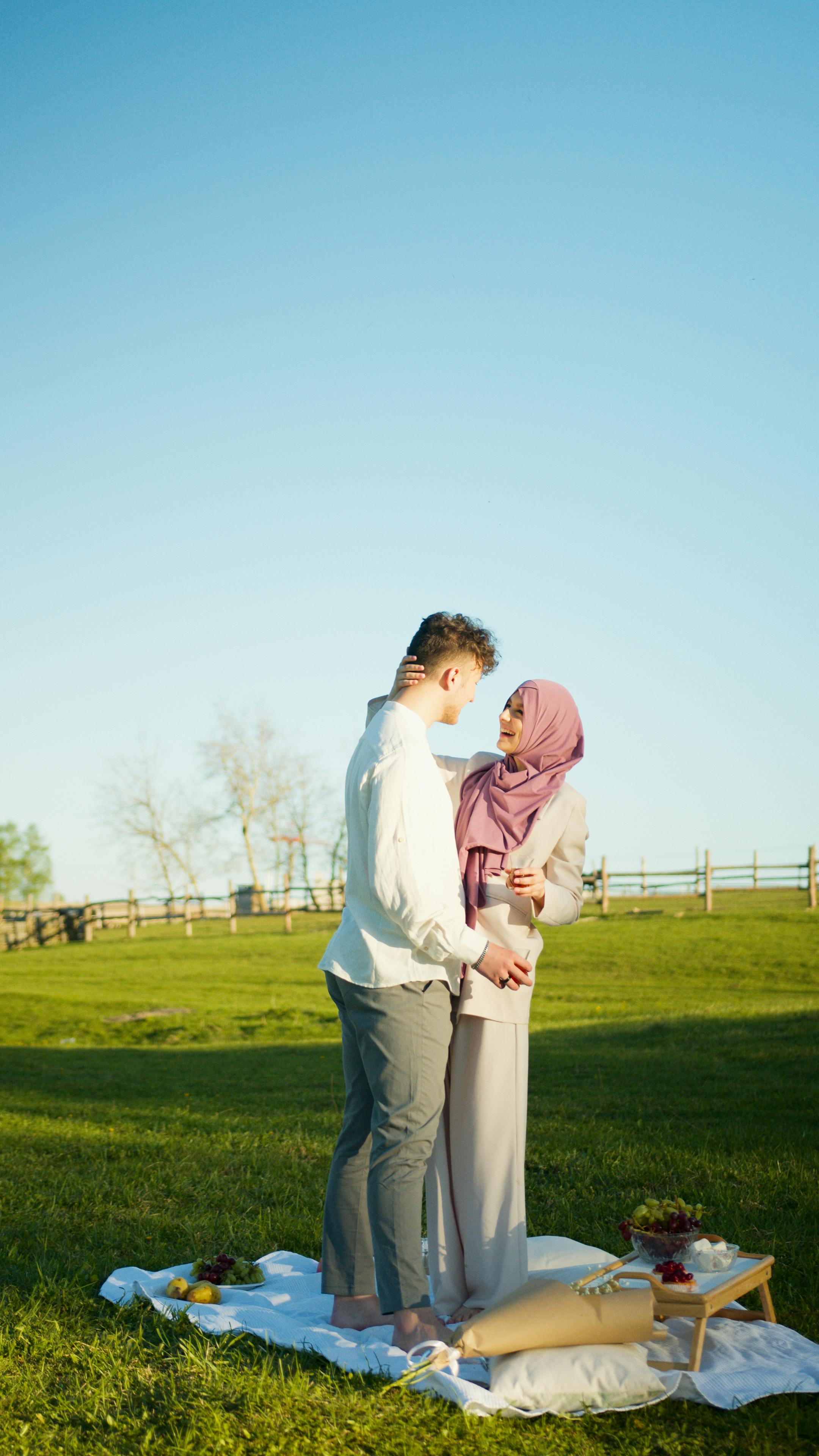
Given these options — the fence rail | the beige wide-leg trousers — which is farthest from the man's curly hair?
the fence rail

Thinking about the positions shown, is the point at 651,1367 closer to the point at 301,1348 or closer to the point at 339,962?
the point at 301,1348

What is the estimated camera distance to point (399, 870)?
3236 mm

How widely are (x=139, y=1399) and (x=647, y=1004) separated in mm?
15078

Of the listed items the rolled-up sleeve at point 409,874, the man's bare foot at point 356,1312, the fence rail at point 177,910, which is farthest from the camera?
the fence rail at point 177,910

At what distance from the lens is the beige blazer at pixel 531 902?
144 inches

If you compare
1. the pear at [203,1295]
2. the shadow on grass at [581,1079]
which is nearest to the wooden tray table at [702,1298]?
the pear at [203,1295]

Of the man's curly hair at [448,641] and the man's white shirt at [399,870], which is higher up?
the man's curly hair at [448,641]

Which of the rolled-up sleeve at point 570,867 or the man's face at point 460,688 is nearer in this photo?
the man's face at point 460,688

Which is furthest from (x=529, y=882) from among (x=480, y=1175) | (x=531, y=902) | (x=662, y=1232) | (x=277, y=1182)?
(x=277, y=1182)

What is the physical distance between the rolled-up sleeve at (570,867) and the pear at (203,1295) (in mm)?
1769

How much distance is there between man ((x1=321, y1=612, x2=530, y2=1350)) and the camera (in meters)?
3.28

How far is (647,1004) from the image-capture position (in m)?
17.2

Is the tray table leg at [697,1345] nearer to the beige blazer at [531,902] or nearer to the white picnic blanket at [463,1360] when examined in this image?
the white picnic blanket at [463,1360]

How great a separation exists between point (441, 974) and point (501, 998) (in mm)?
351
